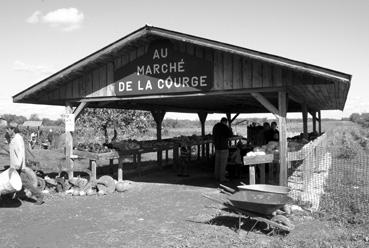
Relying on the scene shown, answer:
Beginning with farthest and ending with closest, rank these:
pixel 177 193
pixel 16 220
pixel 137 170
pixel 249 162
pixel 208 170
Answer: pixel 208 170 < pixel 137 170 < pixel 177 193 < pixel 249 162 < pixel 16 220

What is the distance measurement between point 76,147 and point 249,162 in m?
5.80

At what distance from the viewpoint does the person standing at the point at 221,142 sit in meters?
12.8

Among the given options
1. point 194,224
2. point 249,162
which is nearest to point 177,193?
point 249,162

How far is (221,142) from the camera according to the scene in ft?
42.1

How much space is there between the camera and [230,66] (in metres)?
9.81

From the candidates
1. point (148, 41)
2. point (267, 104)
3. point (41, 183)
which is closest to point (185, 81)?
point (148, 41)

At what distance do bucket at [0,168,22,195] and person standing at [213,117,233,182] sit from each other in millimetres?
6206

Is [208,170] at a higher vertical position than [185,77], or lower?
lower

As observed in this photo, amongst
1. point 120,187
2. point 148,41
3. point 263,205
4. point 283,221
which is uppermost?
point 148,41

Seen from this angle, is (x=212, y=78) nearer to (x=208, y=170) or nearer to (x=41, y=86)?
(x=41, y=86)

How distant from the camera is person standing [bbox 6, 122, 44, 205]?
9.20m

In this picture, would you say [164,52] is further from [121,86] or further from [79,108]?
[79,108]

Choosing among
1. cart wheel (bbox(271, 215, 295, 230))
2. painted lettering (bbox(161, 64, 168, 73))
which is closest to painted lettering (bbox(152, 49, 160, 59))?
painted lettering (bbox(161, 64, 168, 73))

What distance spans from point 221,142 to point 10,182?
21.3ft
